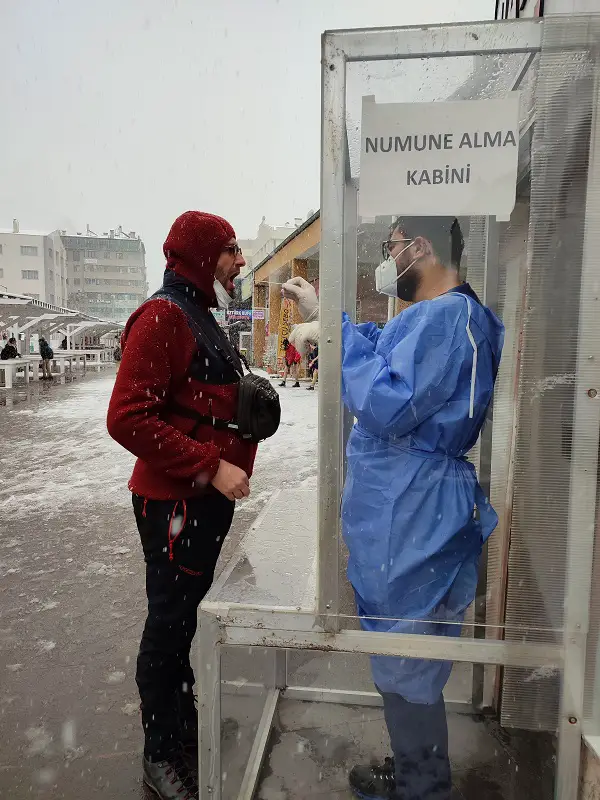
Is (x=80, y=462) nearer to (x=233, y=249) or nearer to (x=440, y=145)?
(x=233, y=249)

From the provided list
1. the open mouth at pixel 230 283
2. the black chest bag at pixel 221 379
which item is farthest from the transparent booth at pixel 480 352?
the open mouth at pixel 230 283

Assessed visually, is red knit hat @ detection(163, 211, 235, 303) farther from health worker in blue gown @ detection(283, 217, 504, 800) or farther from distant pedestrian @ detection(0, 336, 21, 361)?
distant pedestrian @ detection(0, 336, 21, 361)

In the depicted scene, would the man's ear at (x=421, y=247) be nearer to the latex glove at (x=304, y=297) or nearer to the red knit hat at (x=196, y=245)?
the latex glove at (x=304, y=297)

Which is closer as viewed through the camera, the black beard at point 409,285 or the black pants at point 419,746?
the black beard at point 409,285

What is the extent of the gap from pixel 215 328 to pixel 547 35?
3.78ft

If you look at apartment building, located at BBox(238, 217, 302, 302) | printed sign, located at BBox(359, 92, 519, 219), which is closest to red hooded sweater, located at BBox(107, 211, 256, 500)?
printed sign, located at BBox(359, 92, 519, 219)

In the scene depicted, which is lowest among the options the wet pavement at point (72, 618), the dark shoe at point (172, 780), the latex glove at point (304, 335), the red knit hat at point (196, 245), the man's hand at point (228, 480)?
the wet pavement at point (72, 618)

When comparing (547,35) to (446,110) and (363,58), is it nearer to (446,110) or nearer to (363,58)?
(446,110)

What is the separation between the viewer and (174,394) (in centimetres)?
174

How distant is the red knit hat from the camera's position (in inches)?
70.2

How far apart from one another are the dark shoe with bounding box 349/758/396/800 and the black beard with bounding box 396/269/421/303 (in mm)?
1440

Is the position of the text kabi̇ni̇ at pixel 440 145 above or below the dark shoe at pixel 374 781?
above

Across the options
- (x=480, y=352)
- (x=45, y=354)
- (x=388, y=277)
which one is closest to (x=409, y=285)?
(x=388, y=277)

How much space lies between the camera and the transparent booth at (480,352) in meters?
1.22
